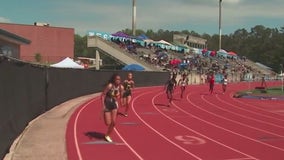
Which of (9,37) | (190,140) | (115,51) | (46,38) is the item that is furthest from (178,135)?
(46,38)

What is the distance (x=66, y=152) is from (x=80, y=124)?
5.34 m

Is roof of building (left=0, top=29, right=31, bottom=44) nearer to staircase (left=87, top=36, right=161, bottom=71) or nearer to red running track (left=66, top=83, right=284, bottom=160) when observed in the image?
red running track (left=66, top=83, right=284, bottom=160)

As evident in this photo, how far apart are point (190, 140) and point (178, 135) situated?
929mm

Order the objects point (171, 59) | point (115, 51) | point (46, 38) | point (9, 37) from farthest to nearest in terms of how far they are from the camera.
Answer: point (46, 38) → point (171, 59) → point (115, 51) → point (9, 37)

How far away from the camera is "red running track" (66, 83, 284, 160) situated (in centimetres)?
1211

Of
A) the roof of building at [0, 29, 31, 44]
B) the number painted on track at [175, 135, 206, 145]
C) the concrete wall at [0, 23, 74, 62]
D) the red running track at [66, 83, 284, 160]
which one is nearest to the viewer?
the red running track at [66, 83, 284, 160]

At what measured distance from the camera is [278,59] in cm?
10744

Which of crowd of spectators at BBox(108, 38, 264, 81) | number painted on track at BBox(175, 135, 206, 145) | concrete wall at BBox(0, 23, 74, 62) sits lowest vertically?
number painted on track at BBox(175, 135, 206, 145)

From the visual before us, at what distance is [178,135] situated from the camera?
15.3m

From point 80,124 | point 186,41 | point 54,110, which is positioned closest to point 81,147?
point 80,124

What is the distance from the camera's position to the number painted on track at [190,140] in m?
13.9

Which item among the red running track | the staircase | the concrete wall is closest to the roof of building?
the red running track

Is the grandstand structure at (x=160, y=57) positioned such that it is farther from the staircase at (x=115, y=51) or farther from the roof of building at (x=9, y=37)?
the roof of building at (x=9, y=37)

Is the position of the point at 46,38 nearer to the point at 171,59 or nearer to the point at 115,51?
the point at 171,59
